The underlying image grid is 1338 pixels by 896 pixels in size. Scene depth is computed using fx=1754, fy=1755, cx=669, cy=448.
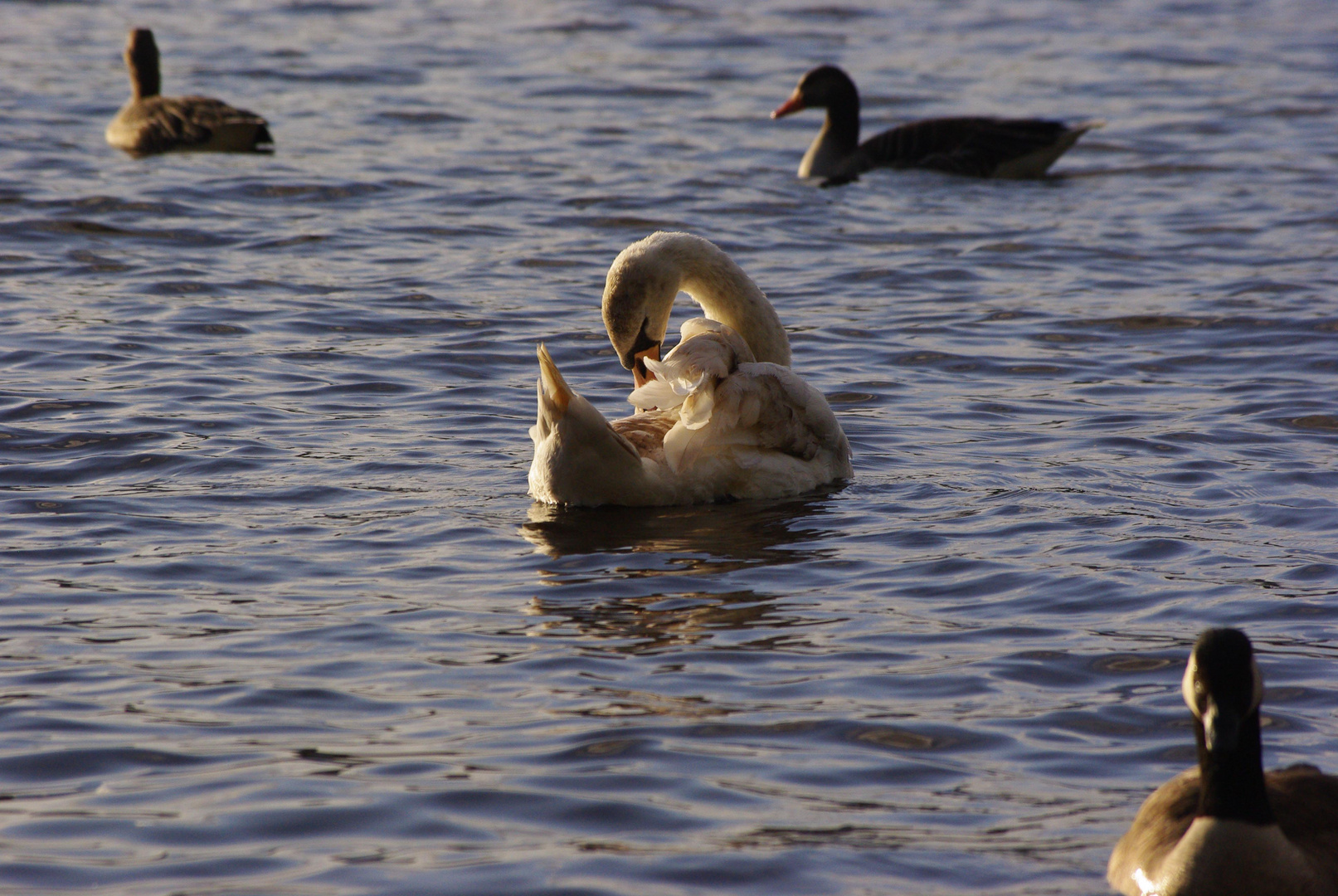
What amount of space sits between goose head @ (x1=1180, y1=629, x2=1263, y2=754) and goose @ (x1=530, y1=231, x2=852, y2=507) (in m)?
3.74

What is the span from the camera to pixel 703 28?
25.9 meters

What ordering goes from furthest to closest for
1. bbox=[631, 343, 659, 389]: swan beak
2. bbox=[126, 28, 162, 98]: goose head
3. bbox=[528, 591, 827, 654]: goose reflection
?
bbox=[126, 28, 162, 98]: goose head < bbox=[631, 343, 659, 389]: swan beak < bbox=[528, 591, 827, 654]: goose reflection

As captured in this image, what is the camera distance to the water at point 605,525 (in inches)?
197

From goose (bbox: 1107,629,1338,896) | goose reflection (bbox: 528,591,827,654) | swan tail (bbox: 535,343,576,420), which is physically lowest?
goose reflection (bbox: 528,591,827,654)

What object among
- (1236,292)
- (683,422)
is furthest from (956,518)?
(1236,292)

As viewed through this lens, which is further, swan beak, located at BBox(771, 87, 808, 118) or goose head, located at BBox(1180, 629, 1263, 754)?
swan beak, located at BBox(771, 87, 808, 118)

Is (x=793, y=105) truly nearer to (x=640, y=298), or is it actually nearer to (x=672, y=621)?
(x=640, y=298)

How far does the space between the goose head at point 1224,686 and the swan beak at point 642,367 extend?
4518 mm

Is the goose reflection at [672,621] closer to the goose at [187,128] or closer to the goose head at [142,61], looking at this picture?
the goose at [187,128]

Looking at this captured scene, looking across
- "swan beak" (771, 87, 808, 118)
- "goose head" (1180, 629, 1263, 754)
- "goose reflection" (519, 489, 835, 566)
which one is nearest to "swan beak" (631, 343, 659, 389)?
"goose reflection" (519, 489, 835, 566)

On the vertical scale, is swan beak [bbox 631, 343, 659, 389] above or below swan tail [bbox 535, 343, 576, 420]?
below

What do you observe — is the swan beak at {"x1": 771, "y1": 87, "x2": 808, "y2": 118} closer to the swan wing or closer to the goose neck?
the swan wing

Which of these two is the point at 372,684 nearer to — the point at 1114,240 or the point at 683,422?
the point at 683,422

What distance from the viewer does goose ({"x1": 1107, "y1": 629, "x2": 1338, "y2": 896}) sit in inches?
174
